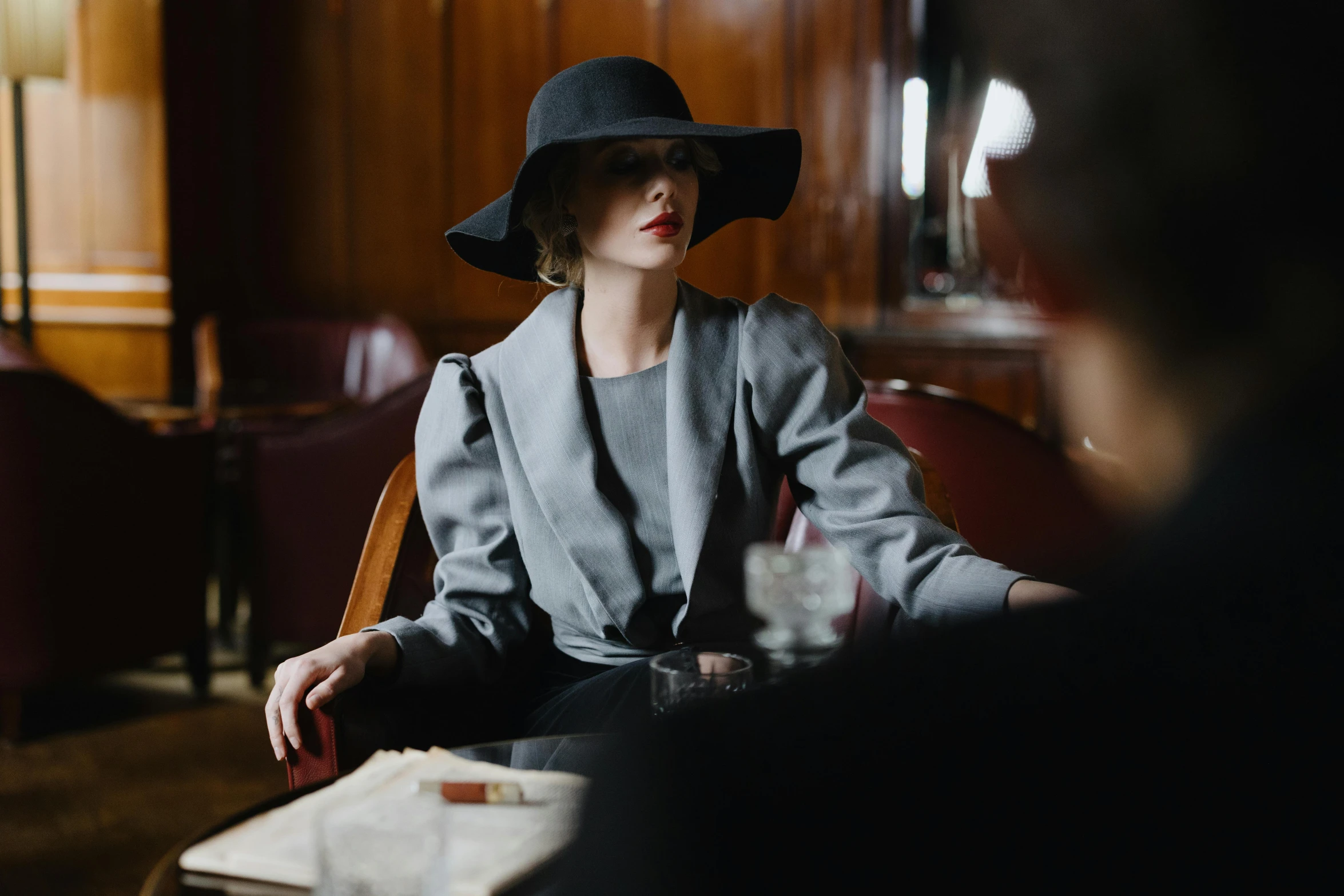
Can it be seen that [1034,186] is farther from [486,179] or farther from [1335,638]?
[486,179]

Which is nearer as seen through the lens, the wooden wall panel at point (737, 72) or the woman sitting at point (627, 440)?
the woman sitting at point (627, 440)

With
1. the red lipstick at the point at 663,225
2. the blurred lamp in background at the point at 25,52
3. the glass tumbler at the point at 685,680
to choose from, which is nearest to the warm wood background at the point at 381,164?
the blurred lamp in background at the point at 25,52

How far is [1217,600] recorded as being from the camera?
0.32 m

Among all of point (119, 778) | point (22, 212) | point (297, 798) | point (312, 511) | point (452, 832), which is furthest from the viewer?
point (22, 212)

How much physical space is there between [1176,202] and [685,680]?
767 millimetres

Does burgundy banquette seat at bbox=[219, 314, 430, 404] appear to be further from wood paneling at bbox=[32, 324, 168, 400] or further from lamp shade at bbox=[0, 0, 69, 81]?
lamp shade at bbox=[0, 0, 69, 81]

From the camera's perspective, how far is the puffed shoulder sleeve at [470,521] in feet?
4.67

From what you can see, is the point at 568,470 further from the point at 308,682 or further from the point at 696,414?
the point at 308,682

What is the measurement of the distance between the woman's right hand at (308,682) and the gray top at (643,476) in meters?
0.36

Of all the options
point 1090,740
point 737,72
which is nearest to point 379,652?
point 1090,740

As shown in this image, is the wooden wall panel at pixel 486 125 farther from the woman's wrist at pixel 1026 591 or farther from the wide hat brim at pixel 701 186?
the woman's wrist at pixel 1026 591

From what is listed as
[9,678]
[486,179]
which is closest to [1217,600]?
[9,678]

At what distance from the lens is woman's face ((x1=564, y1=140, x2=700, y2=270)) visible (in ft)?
4.58

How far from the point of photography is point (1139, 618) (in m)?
0.32
